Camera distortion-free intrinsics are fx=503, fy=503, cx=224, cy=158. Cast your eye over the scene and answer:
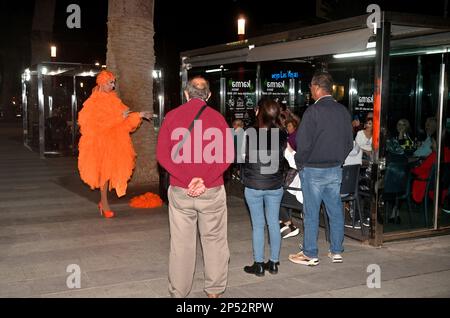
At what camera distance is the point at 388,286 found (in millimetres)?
4871

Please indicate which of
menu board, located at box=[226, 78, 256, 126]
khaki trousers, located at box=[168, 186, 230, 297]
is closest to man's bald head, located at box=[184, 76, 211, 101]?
khaki trousers, located at box=[168, 186, 230, 297]

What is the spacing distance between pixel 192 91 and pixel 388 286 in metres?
2.67

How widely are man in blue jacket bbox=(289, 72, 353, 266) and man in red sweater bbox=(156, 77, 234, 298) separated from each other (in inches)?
53.0

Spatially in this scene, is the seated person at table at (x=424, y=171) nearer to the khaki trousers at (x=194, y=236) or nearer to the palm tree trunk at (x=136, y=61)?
the khaki trousers at (x=194, y=236)

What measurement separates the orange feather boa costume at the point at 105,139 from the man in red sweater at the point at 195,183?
3404 mm

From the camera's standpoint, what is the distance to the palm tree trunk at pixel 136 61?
993cm

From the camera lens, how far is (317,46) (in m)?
6.80

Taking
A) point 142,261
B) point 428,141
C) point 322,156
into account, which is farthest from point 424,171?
point 142,261

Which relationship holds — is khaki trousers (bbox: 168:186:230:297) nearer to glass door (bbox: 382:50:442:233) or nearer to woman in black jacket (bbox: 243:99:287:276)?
woman in black jacket (bbox: 243:99:287:276)

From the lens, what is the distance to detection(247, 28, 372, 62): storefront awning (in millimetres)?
6059

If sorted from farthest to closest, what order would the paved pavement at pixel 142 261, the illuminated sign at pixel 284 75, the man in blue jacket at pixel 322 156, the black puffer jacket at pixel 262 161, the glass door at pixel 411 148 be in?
1. the illuminated sign at pixel 284 75
2. the glass door at pixel 411 148
3. the man in blue jacket at pixel 322 156
4. the black puffer jacket at pixel 262 161
5. the paved pavement at pixel 142 261

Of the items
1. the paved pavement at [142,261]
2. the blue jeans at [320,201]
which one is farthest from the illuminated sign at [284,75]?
the blue jeans at [320,201]

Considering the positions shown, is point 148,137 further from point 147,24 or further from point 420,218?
point 420,218

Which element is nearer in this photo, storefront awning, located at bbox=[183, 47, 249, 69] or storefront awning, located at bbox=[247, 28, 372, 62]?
storefront awning, located at bbox=[247, 28, 372, 62]
